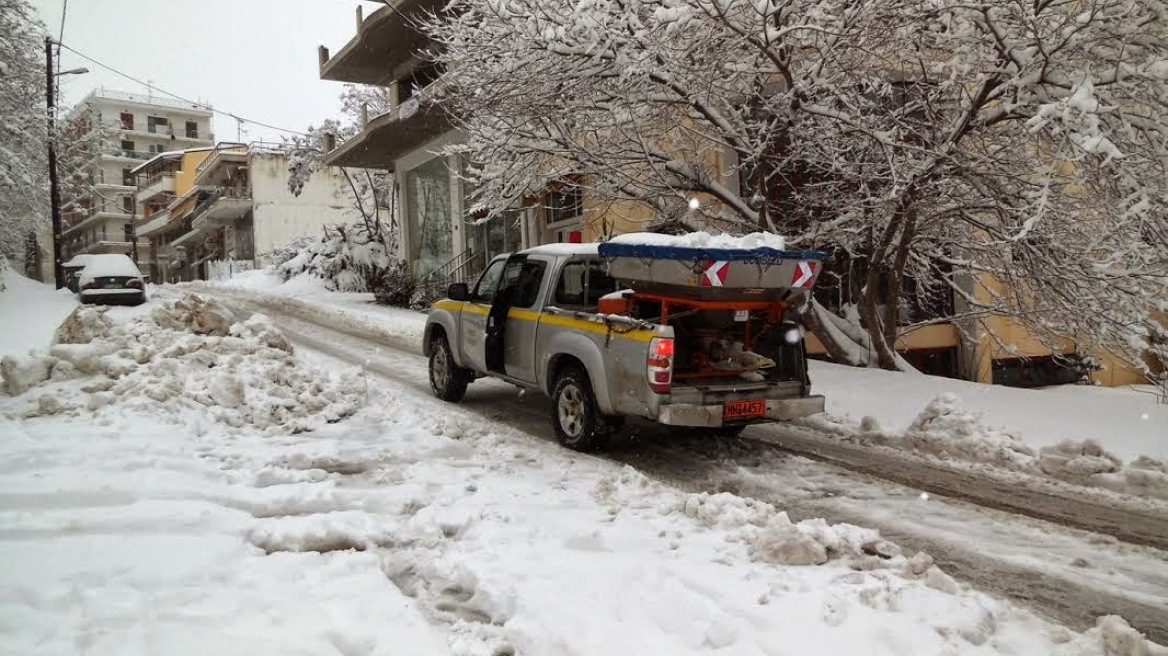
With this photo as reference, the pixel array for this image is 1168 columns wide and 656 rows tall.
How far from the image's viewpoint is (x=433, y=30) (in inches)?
439

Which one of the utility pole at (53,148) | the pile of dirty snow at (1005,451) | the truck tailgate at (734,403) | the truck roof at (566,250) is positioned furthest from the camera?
the utility pole at (53,148)

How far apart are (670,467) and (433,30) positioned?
8153mm

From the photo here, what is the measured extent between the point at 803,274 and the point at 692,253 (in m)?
1.14

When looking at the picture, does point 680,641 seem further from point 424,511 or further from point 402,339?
point 402,339

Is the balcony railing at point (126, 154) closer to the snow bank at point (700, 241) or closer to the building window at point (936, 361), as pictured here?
the building window at point (936, 361)

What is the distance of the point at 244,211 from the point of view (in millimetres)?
49000

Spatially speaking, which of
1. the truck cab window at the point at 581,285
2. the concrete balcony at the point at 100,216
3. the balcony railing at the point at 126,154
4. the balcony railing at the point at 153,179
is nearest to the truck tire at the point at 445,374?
the truck cab window at the point at 581,285

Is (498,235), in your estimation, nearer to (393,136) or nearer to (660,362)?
(393,136)

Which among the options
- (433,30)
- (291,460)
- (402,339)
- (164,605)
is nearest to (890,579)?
(164,605)

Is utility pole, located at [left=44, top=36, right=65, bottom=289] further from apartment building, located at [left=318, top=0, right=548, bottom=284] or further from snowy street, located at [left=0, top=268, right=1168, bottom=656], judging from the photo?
snowy street, located at [left=0, top=268, right=1168, bottom=656]

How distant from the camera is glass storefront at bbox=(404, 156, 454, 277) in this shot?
2469 cm

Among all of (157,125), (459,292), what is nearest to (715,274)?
(459,292)

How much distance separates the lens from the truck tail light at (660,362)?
5758 mm

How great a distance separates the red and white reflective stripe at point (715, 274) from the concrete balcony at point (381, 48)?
670 inches
